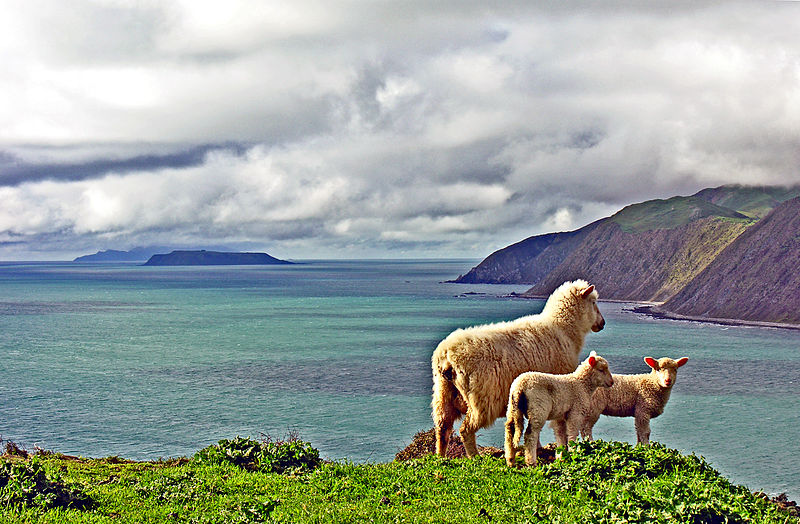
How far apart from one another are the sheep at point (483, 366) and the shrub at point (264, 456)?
243 cm

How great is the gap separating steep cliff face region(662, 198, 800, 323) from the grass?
13638 centimetres

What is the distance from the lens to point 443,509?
8.33 meters

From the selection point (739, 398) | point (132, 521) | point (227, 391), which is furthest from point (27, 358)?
point (132, 521)

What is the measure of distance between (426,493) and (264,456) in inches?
133

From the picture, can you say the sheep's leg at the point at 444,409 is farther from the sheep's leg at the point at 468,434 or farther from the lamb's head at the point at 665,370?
the lamb's head at the point at 665,370

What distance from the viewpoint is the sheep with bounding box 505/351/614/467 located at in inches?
423

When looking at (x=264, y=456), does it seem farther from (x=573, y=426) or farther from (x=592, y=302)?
(x=592, y=302)

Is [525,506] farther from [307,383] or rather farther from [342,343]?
[342,343]

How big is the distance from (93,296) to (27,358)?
119 m

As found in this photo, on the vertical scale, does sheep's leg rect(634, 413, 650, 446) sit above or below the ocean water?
above

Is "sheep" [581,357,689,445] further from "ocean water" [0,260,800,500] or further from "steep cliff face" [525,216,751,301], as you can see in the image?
"steep cliff face" [525,216,751,301]

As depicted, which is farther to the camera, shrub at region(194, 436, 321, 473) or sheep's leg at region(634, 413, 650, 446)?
sheep's leg at region(634, 413, 650, 446)

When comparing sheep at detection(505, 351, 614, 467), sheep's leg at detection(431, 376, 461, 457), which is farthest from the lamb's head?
sheep's leg at detection(431, 376, 461, 457)

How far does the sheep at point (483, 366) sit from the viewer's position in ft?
39.8
